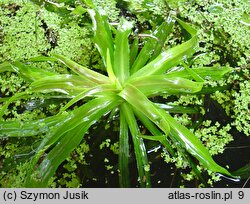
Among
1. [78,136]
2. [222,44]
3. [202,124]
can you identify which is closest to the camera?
[78,136]

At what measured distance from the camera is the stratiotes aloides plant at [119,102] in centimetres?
119

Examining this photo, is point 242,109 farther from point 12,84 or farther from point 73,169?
point 12,84

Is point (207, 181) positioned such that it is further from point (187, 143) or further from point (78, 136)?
point (78, 136)

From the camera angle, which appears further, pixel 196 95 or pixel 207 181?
pixel 196 95

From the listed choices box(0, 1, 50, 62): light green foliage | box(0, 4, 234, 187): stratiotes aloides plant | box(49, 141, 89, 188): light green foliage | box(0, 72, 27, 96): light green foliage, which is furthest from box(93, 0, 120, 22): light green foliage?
box(49, 141, 89, 188): light green foliage

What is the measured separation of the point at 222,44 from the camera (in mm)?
1582

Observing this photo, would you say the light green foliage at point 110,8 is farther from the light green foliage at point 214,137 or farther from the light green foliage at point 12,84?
the light green foliage at point 214,137

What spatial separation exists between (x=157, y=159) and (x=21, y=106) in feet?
2.20

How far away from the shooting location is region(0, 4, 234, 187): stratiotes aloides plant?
1194 mm

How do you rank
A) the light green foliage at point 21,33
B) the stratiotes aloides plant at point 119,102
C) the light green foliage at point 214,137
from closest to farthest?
1. the stratiotes aloides plant at point 119,102
2. the light green foliage at point 214,137
3. the light green foliage at point 21,33

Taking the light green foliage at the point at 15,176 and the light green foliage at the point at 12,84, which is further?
the light green foliage at the point at 12,84

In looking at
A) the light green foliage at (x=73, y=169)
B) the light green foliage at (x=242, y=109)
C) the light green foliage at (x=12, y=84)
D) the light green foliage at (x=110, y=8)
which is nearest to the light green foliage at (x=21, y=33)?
the light green foliage at (x=12, y=84)

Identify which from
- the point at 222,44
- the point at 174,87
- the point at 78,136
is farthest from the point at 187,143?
the point at 222,44
